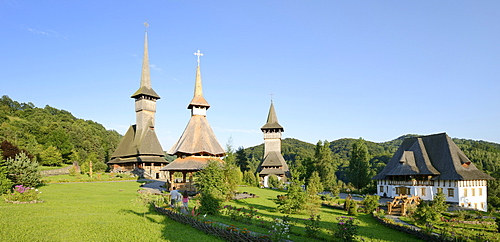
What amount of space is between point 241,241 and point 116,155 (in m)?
45.0

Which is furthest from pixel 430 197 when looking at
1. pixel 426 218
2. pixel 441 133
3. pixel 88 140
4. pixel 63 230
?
pixel 88 140

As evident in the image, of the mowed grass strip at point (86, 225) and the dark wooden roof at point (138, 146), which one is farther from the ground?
the dark wooden roof at point (138, 146)

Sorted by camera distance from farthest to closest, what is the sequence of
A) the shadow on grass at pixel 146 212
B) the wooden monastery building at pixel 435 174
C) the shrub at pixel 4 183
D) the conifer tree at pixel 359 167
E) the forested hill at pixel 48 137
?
the forested hill at pixel 48 137 → the conifer tree at pixel 359 167 → the wooden monastery building at pixel 435 174 → the shrub at pixel 4 183 → the shadow on grass at pixel 146 212

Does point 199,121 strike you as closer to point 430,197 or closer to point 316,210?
point 316,210

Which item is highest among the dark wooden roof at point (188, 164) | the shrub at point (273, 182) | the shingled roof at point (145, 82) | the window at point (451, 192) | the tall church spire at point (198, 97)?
the shingled roof at point (145, 82)

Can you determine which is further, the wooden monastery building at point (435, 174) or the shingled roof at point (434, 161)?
the shingled roof at point (434, 161)

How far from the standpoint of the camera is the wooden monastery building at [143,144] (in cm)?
4669

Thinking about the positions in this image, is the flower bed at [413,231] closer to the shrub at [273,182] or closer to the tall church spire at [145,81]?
the shrub at [273,182]

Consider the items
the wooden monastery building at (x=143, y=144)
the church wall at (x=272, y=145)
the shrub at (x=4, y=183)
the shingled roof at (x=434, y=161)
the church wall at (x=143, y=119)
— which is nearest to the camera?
the shrub at (x=4, y=183)

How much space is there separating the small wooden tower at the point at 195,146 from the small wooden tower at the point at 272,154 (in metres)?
22.4

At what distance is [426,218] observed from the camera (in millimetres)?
16422

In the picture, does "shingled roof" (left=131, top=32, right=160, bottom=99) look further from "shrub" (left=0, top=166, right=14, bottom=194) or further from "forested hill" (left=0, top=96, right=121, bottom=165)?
"shrub" (left=0, top=166, right=14, bottom=194)

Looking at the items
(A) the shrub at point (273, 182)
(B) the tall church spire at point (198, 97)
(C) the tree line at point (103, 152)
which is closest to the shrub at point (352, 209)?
(C) the tree line at point (103, 152)

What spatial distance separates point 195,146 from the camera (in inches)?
1127
